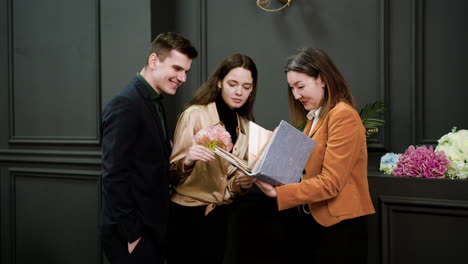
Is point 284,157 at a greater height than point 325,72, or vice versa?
point 325,72

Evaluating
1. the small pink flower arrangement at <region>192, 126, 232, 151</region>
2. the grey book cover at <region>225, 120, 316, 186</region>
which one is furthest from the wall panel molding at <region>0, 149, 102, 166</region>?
the grey book cover at <region>225, 120, 316, 186</region>

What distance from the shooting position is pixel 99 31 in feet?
9.80

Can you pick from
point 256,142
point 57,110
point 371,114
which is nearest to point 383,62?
point 371,114

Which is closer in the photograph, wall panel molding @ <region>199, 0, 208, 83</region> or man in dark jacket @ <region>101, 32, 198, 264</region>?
man in dark jacket @ <region>101, 32, 198, 264</region>

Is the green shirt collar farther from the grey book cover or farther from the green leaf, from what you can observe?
the green leaf

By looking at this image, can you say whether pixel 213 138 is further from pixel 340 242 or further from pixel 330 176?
pixel 340 242

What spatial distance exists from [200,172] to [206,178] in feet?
0.15

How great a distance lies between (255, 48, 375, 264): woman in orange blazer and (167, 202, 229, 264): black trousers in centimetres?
41

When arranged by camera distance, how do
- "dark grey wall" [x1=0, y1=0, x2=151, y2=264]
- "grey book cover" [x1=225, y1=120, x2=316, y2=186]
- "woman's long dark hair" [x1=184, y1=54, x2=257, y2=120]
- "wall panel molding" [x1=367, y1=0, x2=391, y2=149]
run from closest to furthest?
"grey book cover" [x1=225, y1=120, x2=316, y2=186]
"woman's long dark hair" [x1=184, y1=54, x2=257, y2=120]
"wall panel molding" [x1=367, y1=0, x2=391, y2=149]
"dark grey wall" [x1=0, y1=0, x2=151, y2=264]

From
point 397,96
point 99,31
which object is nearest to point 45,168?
point 99,31

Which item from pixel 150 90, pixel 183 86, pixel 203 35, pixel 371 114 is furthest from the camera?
pixel 183 86

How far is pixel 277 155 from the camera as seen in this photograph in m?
1.53

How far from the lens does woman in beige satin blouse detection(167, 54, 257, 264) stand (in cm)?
192

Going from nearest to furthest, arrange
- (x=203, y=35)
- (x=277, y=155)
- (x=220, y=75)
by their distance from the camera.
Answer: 1. (x=277, y=155)
2. (x=220, y=75)
3. (x=203, y=35)
